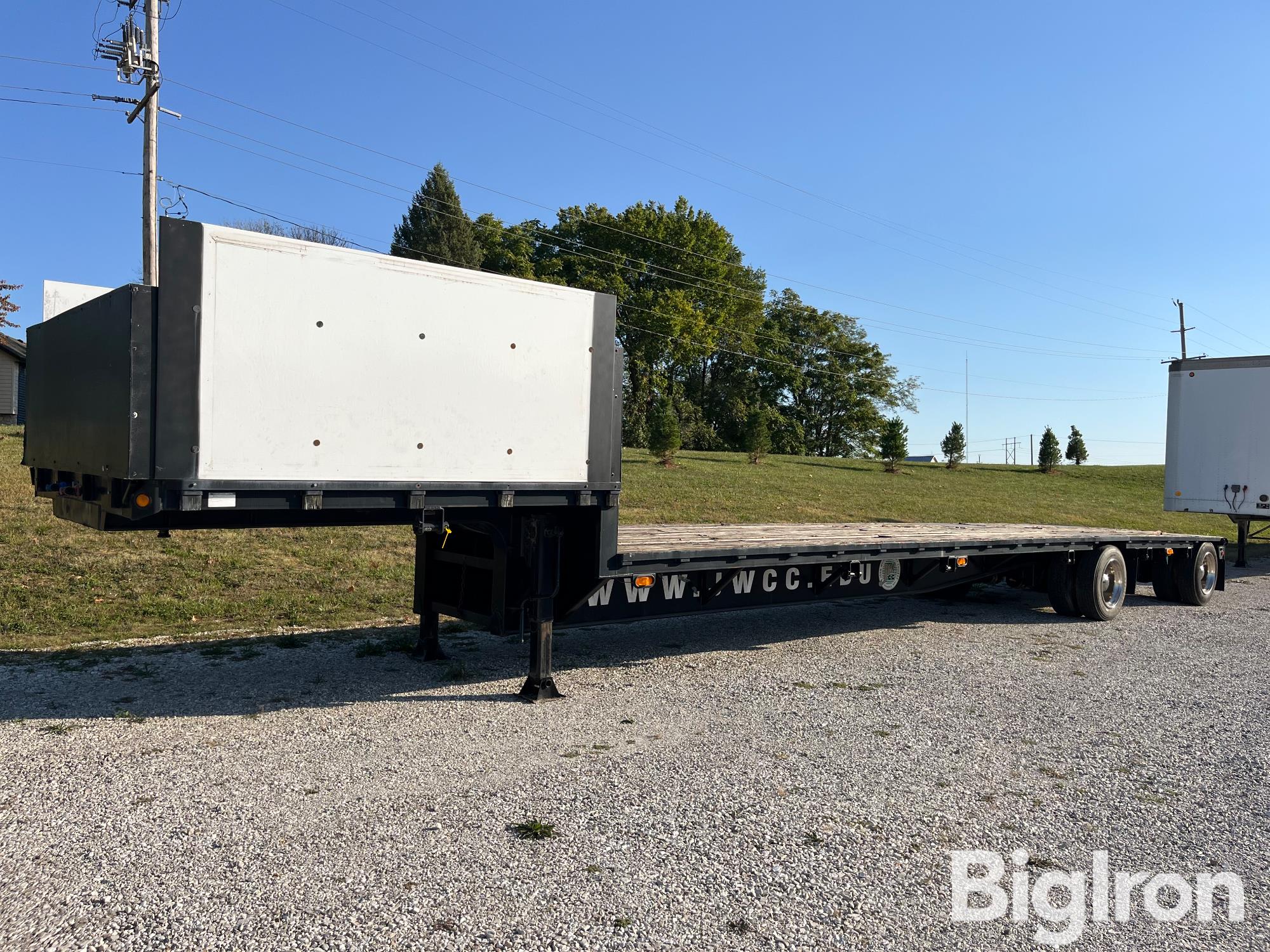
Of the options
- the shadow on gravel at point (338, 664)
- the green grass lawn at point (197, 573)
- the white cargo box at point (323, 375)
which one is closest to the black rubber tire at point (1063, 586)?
the shadow on gravel at point (338, 664)

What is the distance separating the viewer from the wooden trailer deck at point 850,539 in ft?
23.0

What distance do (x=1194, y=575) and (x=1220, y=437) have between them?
524 centimetres

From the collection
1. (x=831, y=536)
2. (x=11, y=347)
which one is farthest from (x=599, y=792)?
(x=11, y=347)

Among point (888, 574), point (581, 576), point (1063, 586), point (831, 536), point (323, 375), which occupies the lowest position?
point (1063, 586)

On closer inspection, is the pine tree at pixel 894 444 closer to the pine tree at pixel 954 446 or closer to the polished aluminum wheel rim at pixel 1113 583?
the pine tree at pixel 954 446

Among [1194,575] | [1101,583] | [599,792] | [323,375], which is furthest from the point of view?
[1194,575]

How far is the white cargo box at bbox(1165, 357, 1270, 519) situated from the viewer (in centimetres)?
1516

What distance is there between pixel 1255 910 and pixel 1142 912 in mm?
449

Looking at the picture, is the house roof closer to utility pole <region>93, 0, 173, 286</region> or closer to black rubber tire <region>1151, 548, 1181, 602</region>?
utility pole <region>93, 0, 173, 286</region>

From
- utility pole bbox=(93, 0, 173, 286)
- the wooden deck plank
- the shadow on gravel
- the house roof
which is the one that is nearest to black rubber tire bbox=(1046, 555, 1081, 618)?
the shadow on gravel

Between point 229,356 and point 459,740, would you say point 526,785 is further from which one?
point 229,356

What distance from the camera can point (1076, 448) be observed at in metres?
46.0

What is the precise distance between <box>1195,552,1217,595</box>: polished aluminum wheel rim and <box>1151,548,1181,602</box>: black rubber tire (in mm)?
272

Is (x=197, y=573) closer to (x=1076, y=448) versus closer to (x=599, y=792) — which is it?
(x=599, y=792)
